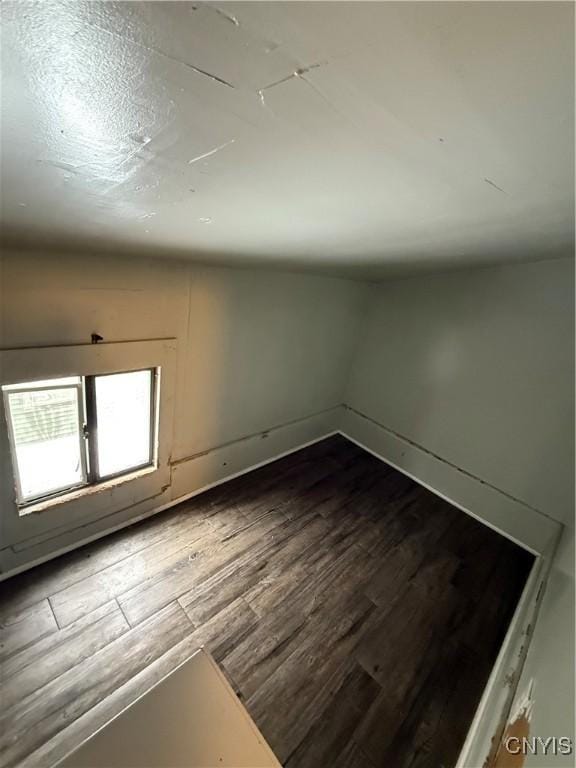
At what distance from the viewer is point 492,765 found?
1.21 meters

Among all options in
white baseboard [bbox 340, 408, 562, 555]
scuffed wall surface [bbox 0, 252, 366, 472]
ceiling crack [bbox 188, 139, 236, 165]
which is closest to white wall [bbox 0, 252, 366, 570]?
scuffed wall surface [bbox 0, 252, 366, 472]

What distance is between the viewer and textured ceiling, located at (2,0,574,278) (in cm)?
34

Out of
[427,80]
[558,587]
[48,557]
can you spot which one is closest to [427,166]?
[427,80]

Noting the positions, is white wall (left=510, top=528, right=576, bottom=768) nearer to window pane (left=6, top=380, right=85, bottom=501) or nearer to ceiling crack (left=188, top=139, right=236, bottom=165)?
ceiling crack (left=188, top=139, right=236, bottom=165)

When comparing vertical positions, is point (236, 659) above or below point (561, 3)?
below

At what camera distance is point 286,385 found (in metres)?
3.21

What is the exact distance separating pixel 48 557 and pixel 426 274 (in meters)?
3.87

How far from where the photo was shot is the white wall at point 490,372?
2514 mm

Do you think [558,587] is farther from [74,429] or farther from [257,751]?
[74,429]

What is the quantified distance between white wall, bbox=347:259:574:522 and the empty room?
2 cm

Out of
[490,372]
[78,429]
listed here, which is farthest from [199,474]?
[490,372]

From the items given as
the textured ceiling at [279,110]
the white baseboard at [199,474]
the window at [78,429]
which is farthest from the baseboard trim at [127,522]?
the textured ceiling at [279,110]

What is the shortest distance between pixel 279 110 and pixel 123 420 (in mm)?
2160
